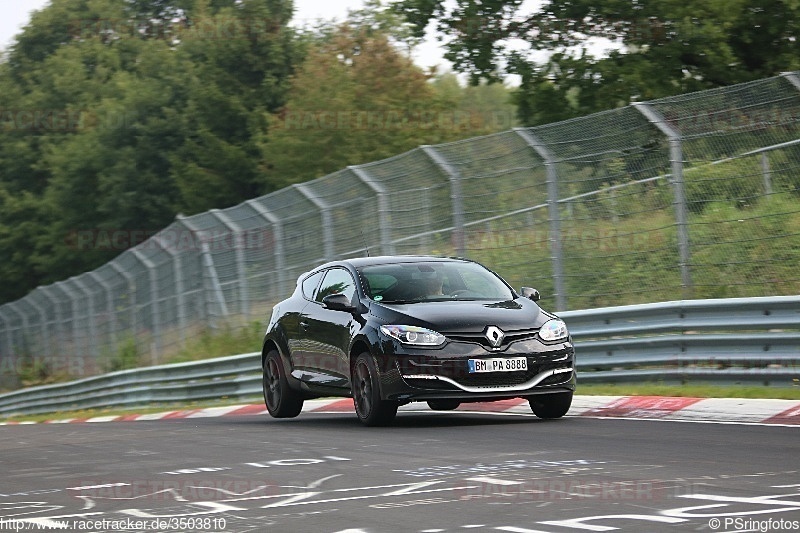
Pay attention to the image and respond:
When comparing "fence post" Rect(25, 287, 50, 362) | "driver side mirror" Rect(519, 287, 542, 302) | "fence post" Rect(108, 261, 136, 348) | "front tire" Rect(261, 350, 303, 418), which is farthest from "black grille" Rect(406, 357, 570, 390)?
"fence post" Rect(25, 287, 50, 362)

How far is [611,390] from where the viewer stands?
46.7 ft

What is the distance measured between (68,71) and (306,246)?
56.2 m

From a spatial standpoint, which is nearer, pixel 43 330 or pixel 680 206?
pixel 680 206

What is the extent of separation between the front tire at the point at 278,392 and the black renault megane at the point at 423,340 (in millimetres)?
242

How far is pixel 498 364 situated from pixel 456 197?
609cm

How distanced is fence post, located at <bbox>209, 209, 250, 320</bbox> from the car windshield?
10.7 m

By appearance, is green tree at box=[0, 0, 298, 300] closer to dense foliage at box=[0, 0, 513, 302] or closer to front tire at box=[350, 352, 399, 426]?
dense foliage at box=[0, 0, 513, 302]

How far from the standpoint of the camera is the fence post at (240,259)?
23.7 meters

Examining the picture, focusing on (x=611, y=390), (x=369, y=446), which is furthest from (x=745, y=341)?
(x=369, y=446)

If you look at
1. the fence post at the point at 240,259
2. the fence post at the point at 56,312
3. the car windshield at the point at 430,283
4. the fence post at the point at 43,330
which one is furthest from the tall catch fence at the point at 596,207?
the fence post at the point at 43,330

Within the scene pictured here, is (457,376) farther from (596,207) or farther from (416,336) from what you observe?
(596,207)

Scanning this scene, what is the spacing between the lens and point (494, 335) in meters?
11.7

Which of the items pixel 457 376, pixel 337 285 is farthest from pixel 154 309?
pixel 457 376

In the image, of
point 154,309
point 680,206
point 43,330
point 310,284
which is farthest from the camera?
point 43,330
